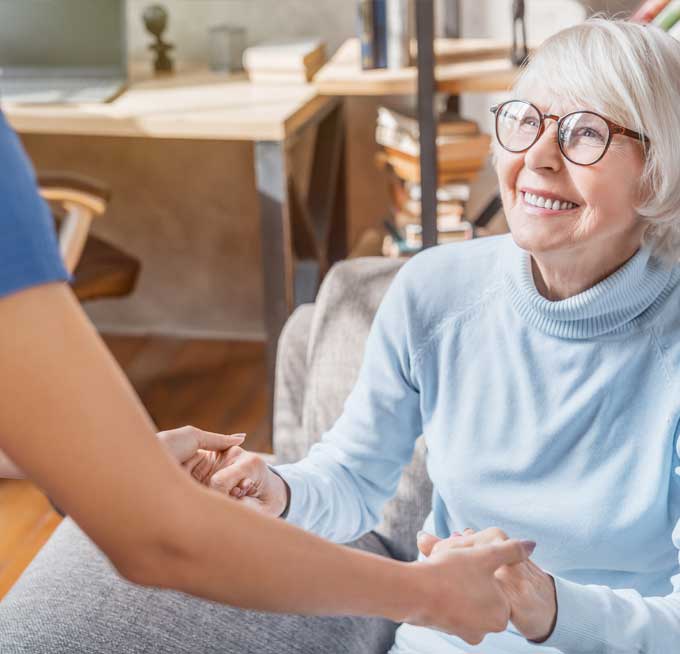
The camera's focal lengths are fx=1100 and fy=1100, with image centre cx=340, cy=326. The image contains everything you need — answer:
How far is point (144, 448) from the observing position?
664 millimetres

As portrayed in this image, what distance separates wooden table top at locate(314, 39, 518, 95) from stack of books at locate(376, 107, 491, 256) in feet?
0.43

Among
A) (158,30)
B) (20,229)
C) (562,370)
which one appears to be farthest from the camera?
(158,30)

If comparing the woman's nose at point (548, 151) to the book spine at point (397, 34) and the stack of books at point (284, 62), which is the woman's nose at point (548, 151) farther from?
the stack of books at point (284, 62)

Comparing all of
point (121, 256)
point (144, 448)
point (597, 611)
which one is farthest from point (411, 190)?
point (144, 448)

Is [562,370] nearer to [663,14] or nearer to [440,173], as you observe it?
[663,14]

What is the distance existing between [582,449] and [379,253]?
1.61 m

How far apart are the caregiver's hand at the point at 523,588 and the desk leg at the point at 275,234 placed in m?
1.43

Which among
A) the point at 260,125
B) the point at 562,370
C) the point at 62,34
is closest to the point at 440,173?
the point at 260,125

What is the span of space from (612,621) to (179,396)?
2083mm

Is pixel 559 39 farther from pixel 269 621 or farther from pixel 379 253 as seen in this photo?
pixel 379 253

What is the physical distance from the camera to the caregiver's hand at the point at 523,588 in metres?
1.00

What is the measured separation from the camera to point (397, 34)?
252 centimetres

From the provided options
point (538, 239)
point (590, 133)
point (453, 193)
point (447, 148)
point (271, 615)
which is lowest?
point (271, 615)

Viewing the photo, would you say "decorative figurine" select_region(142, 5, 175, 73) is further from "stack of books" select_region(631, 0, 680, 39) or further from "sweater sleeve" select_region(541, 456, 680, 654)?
"sweater sleeve" select_region(541, 456, 680, 654)
